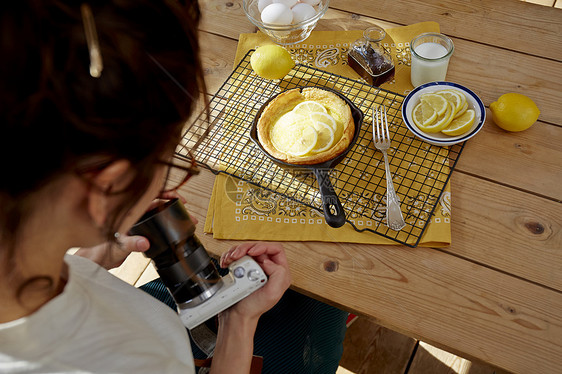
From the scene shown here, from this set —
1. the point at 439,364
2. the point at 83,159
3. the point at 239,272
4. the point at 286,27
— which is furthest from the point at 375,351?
the point at 83,159

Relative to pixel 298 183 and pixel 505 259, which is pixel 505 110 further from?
pixel 298 183

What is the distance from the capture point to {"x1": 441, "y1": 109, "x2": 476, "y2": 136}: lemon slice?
1135mm

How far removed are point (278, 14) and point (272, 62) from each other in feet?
0.55

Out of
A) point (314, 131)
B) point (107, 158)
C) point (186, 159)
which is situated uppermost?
point (107, 158)

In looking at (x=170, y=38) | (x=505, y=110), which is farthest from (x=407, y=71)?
(x=170, y=38)

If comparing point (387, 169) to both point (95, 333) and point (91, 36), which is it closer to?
point (95, 333)

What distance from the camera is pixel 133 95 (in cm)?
49

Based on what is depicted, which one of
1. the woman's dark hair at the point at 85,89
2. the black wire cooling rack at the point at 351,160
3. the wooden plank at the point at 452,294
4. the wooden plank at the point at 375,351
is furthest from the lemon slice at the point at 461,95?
the wooden plank at the point at 375,351

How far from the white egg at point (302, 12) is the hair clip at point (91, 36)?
40.0 inches

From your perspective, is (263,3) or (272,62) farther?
(263,3)

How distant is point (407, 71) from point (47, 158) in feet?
3.51

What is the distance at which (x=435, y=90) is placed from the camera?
121 cm

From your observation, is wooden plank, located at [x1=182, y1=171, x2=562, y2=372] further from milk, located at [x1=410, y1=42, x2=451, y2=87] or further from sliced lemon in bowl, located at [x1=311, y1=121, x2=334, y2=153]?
milk, located at [x1=410, y1=42, x2=451, y2=87]

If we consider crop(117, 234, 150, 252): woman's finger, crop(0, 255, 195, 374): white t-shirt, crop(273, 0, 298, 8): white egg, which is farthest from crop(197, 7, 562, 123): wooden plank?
crop(0, 255, 195, 374): white t-shirt
